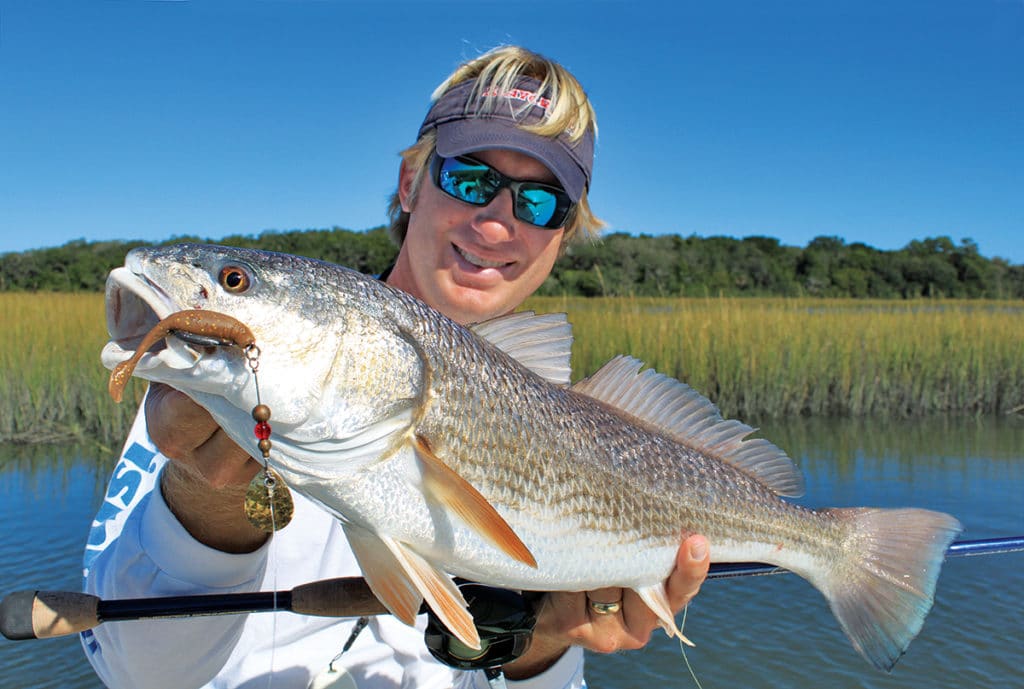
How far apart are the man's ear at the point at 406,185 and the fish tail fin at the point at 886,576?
2.10m

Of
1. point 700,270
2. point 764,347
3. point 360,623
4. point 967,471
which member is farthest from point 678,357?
point 700,270

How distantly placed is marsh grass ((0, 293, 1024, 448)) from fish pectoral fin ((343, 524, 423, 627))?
8.91 m

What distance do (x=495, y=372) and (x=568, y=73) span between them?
5.96ft

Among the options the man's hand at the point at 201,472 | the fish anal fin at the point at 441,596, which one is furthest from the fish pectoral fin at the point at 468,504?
the man's hand at the point at 201,472

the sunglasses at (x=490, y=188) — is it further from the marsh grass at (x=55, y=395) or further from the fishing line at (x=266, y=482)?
the marsh grass at (x=55, y=395)

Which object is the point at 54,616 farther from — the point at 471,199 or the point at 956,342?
the point at 956,342

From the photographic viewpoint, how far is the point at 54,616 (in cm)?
199

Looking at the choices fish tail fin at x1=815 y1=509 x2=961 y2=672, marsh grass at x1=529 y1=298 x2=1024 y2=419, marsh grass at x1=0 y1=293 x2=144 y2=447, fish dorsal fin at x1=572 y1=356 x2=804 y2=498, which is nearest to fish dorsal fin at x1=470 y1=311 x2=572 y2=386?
fish dorsal fin at x1=572 y1=356 x2=804 y2=498

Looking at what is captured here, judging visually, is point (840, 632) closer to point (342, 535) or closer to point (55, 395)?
point (342, 535)

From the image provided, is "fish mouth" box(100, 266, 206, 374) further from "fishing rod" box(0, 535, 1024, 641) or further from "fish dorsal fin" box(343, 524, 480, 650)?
"fishing rod" box(0, 535, 1024, 641)

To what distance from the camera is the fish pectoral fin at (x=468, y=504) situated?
171 centimetres

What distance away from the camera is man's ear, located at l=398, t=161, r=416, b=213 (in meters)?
3.42

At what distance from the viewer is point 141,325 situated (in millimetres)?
1551

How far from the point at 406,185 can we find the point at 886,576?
244cm
